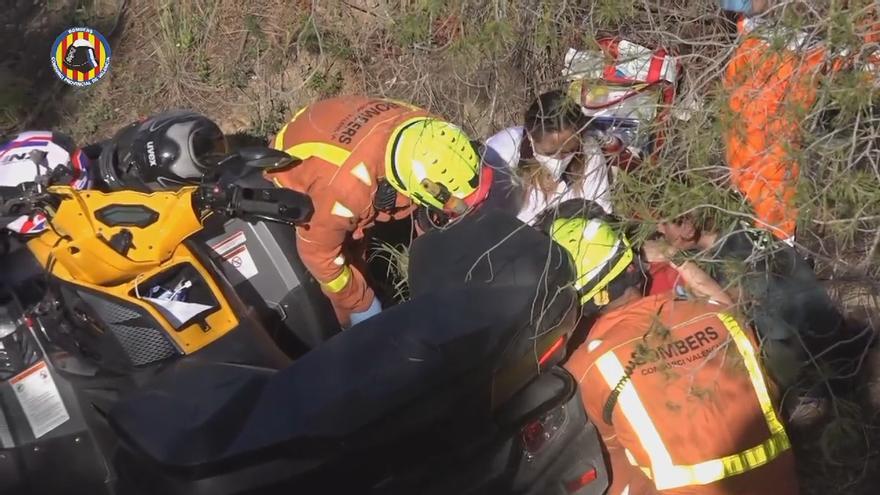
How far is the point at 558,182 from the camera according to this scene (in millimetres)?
3920

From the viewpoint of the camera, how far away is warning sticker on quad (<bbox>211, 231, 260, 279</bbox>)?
3.80 metres

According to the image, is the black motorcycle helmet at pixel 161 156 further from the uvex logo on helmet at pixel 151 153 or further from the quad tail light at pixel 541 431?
the quad tail light at pixel 541 431

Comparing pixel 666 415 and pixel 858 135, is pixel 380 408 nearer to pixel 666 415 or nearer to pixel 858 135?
pixel 666 415

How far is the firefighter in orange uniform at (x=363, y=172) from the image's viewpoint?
3.68 m

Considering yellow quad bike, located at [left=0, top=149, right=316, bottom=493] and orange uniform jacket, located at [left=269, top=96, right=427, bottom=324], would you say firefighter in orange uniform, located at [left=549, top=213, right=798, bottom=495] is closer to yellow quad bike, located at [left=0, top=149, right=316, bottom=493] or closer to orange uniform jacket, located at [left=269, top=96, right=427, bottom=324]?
orange uniform jacket, located at [left=269, top=96, right=427, bottom=324]

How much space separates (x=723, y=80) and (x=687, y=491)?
143 centimetres

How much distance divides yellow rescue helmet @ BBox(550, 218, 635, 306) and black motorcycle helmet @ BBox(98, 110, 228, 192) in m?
1.41

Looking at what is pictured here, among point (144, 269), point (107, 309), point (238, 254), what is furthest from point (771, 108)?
point (107, 309)

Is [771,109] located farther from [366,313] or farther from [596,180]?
[366,313]

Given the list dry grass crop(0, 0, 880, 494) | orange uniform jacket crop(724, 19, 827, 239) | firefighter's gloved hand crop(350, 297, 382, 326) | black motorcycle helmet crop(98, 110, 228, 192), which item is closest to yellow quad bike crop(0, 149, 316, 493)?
black motorcycle helmet crop(98, 110, 228, 192)

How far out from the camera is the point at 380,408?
2.49m

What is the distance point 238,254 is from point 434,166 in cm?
87

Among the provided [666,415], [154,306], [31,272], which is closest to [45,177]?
[31,272]

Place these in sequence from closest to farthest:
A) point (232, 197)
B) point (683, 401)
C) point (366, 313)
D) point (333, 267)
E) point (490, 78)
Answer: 1. point (683, 401)
2. point (232, 197)
3. point (333, 267)
4. point (366, 313)
5. point (490, 78)
